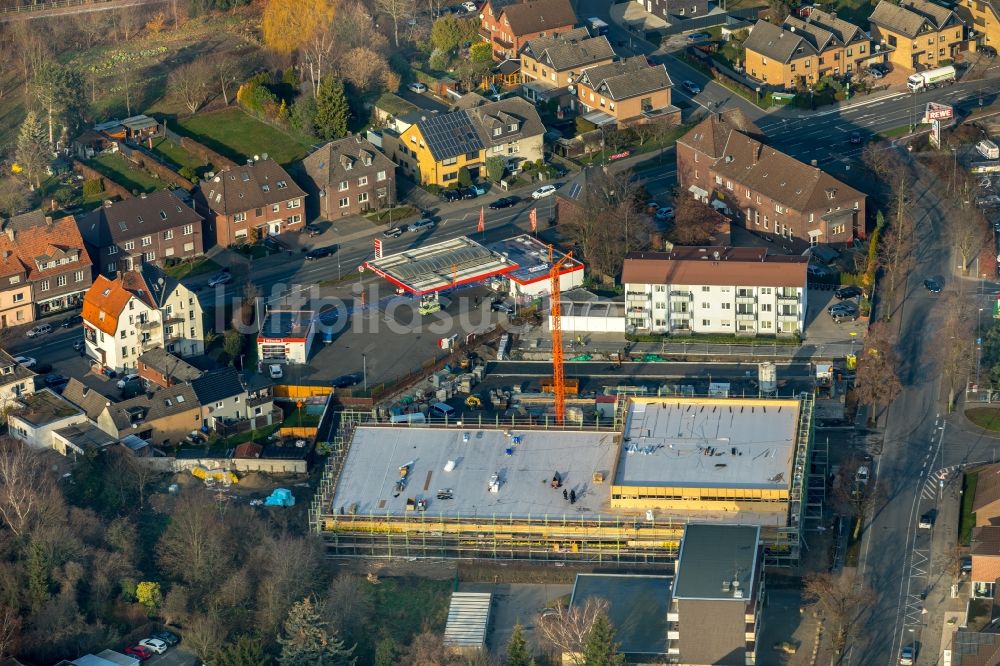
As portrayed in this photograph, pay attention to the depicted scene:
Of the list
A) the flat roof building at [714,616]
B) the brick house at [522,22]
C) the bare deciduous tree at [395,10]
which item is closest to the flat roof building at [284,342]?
the flat roof building at [714,616]

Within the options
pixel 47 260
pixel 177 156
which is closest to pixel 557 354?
pixel 47 260

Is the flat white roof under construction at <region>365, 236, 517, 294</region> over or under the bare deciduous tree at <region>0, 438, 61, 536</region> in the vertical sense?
over

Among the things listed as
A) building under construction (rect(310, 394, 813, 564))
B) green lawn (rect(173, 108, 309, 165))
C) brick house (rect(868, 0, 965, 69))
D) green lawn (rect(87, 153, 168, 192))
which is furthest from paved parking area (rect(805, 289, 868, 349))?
green lawn (rect(87, 153, 168, 192))

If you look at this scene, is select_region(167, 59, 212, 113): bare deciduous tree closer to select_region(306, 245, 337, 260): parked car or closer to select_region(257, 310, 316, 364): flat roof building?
select_region(306, 245, 337, 260): parked car

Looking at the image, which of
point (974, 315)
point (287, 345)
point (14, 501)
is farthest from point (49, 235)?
point (974, 315)

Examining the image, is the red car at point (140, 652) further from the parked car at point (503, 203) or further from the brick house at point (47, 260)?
the parked car at point (503, 203)
